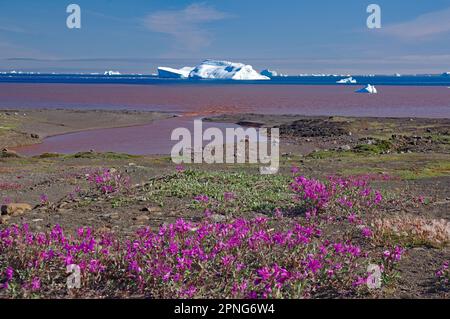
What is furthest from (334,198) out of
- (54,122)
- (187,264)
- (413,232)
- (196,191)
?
(54,122)

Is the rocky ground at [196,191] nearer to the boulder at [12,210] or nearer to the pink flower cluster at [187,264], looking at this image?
the boulder at [12,210]

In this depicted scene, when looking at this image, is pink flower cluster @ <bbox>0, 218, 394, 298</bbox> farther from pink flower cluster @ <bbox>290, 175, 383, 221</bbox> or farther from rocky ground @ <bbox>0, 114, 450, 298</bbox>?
pink flower cluster @ <bbox>290, 175, 383, 221</bbox>

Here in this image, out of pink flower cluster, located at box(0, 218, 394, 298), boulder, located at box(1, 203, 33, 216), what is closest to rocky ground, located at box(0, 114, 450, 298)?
boulder, located at box(1, 203, 33, 216)

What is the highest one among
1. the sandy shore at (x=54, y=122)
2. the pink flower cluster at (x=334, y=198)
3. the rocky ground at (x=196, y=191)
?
the sandy shore at (x=54, y=122)

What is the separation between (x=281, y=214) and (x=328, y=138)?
101 feet

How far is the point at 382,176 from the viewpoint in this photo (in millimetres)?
18438

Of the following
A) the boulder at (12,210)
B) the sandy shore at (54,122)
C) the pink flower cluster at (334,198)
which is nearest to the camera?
the pink flower cluster at (334,198)

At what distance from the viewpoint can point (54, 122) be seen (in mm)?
55438

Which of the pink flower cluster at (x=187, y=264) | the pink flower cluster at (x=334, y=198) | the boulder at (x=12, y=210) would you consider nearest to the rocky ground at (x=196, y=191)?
the boulder at (x=12, y=210)

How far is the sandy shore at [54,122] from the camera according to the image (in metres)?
42.5

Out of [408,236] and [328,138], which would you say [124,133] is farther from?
[408,236]

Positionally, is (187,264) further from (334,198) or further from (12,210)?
(12,210)

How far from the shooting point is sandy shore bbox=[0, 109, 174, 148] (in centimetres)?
4253

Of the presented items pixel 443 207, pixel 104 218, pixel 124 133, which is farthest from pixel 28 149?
pixel 443 207
